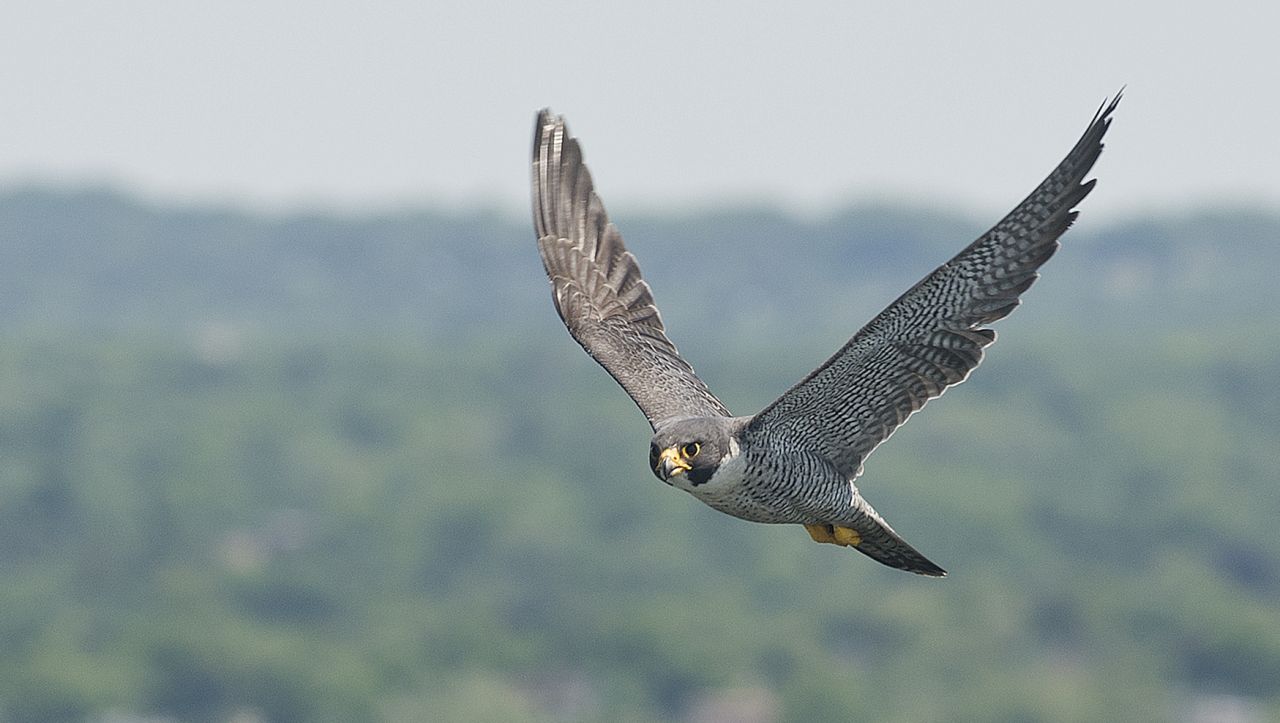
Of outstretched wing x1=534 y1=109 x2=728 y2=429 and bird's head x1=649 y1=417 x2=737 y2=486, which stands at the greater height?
outstretched wing x1=534 y1=109 x2=728 y2=429

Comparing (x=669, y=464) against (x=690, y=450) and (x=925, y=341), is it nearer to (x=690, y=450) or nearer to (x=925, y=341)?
(x=690, y=450)

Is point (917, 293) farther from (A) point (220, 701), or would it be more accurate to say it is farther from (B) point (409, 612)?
(B) point (409, 612)

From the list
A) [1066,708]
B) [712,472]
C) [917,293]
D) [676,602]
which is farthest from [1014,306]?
[676,602]

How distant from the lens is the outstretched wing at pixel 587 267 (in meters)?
19.0

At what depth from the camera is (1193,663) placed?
164 meters

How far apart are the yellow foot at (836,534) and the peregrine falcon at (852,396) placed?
0.4 inches

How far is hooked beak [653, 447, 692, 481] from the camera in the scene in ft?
50.6

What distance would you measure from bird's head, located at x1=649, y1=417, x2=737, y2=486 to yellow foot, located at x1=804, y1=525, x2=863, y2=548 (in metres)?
2.06

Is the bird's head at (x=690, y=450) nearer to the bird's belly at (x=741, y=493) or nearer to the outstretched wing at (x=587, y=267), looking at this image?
the bird's belly at (x=741, y=493)

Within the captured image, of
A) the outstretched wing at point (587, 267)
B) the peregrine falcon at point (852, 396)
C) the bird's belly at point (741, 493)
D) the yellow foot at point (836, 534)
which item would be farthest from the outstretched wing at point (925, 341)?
the outstretched wing at point (587, 267)

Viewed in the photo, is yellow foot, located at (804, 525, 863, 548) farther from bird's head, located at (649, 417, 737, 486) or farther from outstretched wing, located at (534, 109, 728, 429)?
bird's head, located at (649, 417, 737, 486)

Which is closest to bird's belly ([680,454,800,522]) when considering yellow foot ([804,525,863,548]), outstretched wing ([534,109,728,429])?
yellow foot ([804,525,863,548])

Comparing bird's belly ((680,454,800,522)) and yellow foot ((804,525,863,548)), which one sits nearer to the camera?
bird's belly ((680,454,800,522))

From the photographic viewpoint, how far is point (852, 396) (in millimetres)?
16875
